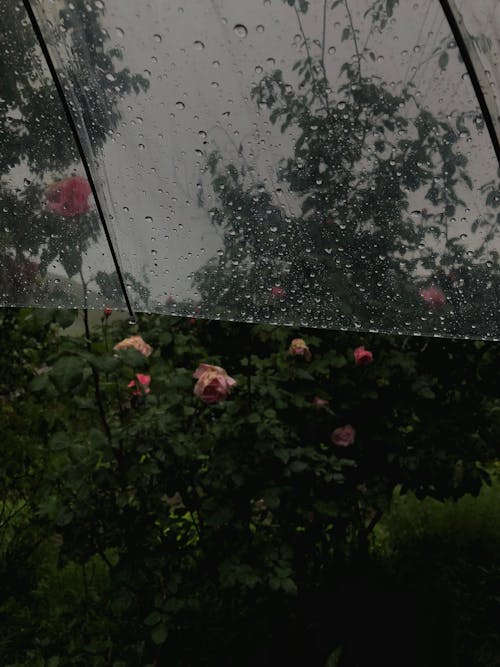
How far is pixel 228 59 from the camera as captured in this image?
0.96 m

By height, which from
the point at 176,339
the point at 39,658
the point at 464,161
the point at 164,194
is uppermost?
the point at 176,339

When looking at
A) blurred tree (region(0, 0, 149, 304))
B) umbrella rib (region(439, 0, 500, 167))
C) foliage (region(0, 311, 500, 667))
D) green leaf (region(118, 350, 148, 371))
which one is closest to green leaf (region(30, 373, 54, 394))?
foliage (region(0, 311, 500, 667))

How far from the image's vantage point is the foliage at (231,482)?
220 centimetres

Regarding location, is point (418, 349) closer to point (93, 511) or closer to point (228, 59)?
point (93, 511)

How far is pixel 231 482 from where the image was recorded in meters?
2.36

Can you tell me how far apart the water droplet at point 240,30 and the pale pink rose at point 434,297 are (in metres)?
0.46

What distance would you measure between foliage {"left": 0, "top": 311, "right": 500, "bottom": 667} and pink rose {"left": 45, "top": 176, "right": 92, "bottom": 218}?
0.60 meters

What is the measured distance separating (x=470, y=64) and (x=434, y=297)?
0.34 m

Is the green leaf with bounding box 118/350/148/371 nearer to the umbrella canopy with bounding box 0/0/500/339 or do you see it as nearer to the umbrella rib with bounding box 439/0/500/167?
the umbrella canopy with bounding box 0/0/500/339

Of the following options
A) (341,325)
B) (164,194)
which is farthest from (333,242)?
(164,194)

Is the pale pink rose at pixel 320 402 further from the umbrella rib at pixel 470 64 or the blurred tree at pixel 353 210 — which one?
the umbrella rib at pixel 470 64

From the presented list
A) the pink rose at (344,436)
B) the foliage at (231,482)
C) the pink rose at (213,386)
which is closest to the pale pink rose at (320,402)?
the foliage at (231,482)

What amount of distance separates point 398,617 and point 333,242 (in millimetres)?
2142

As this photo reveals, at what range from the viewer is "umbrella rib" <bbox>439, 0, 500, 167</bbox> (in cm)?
84
